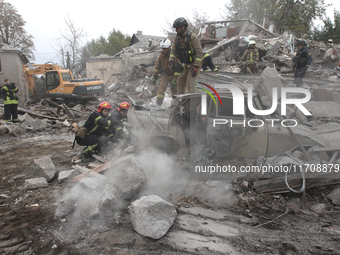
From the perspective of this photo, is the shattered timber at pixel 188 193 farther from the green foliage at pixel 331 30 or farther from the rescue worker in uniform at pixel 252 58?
the green foliage at pixel 331 30

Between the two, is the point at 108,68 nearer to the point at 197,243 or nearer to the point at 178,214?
the point at 178,214

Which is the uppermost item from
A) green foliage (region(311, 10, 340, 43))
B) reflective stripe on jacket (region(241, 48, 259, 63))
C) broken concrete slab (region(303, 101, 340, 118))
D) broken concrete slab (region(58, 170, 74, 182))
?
green foliage (region(311, 10, 340, 43))

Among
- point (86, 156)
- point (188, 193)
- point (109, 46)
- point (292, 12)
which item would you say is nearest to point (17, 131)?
point (86, 156)

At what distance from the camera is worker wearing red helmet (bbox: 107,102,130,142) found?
4.51 metres

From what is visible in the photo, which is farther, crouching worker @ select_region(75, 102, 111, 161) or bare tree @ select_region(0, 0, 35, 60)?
bare tree @ select_region(0, 0, 35, 60)

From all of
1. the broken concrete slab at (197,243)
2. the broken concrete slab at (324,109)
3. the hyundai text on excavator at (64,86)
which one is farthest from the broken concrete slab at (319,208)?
the hyundai text on excavator at (64,86)

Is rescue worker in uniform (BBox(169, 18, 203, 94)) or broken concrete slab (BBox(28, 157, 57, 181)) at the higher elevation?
rescue worker in uniform (BBox(169, 18, 203, 94))

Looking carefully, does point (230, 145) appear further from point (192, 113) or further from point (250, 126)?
point (192, 113)

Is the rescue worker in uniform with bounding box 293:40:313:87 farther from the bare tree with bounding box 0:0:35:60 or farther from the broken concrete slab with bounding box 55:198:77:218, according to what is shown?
the bare tree with bounding box 0:0:35:60

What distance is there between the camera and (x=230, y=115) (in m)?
3.62

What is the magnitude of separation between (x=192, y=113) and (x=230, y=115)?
2.43ft

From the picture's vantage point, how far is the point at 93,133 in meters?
4.70

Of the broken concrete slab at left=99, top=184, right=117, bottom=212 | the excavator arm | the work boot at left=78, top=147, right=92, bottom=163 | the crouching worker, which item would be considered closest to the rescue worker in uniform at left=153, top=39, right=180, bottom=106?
the crouching worker

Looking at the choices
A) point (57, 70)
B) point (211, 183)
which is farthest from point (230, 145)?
point (57, 70)
